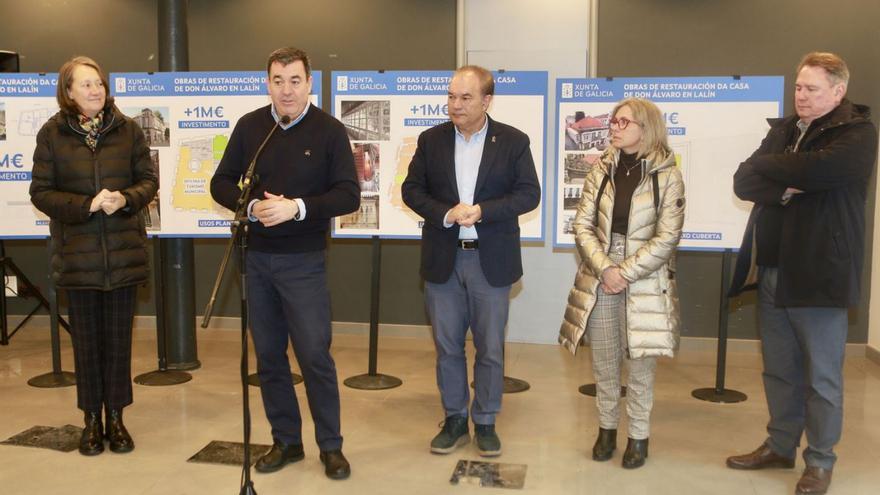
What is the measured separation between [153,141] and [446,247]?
2.55m

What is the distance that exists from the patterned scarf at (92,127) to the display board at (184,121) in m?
1.45

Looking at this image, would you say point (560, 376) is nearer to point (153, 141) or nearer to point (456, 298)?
point (456, 298)

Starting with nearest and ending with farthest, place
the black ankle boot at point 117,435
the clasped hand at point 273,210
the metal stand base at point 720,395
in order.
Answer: the clasped hand at point 273,210 < the black ankle boot at point 117,435 < the metal stand base at point 720,395

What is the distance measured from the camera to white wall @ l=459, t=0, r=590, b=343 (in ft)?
19.2

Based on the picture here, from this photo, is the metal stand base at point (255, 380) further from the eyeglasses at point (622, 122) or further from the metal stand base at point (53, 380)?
the eyeglasses at point (622, 122)

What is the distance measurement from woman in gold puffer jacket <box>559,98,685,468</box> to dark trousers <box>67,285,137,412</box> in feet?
6.72

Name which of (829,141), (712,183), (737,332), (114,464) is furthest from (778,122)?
(114,464)

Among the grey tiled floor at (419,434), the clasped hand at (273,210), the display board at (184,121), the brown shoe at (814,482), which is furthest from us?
the display board at (184,121)

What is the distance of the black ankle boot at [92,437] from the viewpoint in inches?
141

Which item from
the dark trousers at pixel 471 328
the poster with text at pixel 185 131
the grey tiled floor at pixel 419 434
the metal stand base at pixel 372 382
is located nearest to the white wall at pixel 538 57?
the grey tiled floor at pixel 419 434

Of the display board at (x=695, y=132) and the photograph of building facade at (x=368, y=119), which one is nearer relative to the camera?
the display board at (x=695, y=132)

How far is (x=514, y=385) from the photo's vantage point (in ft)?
15.9

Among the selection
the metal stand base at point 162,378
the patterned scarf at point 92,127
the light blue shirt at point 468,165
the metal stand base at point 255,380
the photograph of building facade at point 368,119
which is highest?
the photograph of building facade at point 368,119

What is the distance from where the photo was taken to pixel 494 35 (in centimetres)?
596
